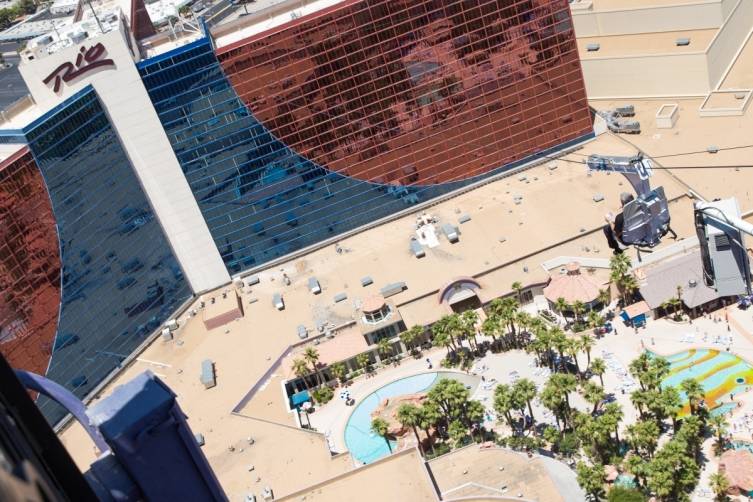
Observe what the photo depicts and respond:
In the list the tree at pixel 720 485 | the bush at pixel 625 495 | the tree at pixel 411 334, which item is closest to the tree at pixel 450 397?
the tree at pixel 411 334

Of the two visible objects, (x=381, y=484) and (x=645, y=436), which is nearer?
(x=381, y=484)

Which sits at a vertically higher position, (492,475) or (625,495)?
(492,475)

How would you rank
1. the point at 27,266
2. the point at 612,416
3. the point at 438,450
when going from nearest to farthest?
the point at 612,416 → the point at 438,450 → the point at 27,266

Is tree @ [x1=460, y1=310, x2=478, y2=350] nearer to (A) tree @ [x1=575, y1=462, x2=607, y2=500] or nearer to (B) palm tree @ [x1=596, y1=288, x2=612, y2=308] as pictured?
(B) palm tree @ [x1=596, y1=288, x2=612, y2=308]

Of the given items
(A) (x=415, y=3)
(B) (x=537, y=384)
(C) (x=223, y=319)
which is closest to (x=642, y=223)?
(B) (x=537, y=384)

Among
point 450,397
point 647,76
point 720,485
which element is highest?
point 647,76

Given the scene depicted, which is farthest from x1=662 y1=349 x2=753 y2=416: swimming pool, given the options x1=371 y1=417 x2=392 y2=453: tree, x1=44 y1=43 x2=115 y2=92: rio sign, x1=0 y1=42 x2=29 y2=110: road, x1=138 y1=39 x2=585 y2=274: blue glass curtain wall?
x1=0 y1=42 x2=29 y2=110: road

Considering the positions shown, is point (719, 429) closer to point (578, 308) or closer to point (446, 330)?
point (578, 308)

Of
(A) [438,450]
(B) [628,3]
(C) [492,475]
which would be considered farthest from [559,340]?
(B) [628,3]
